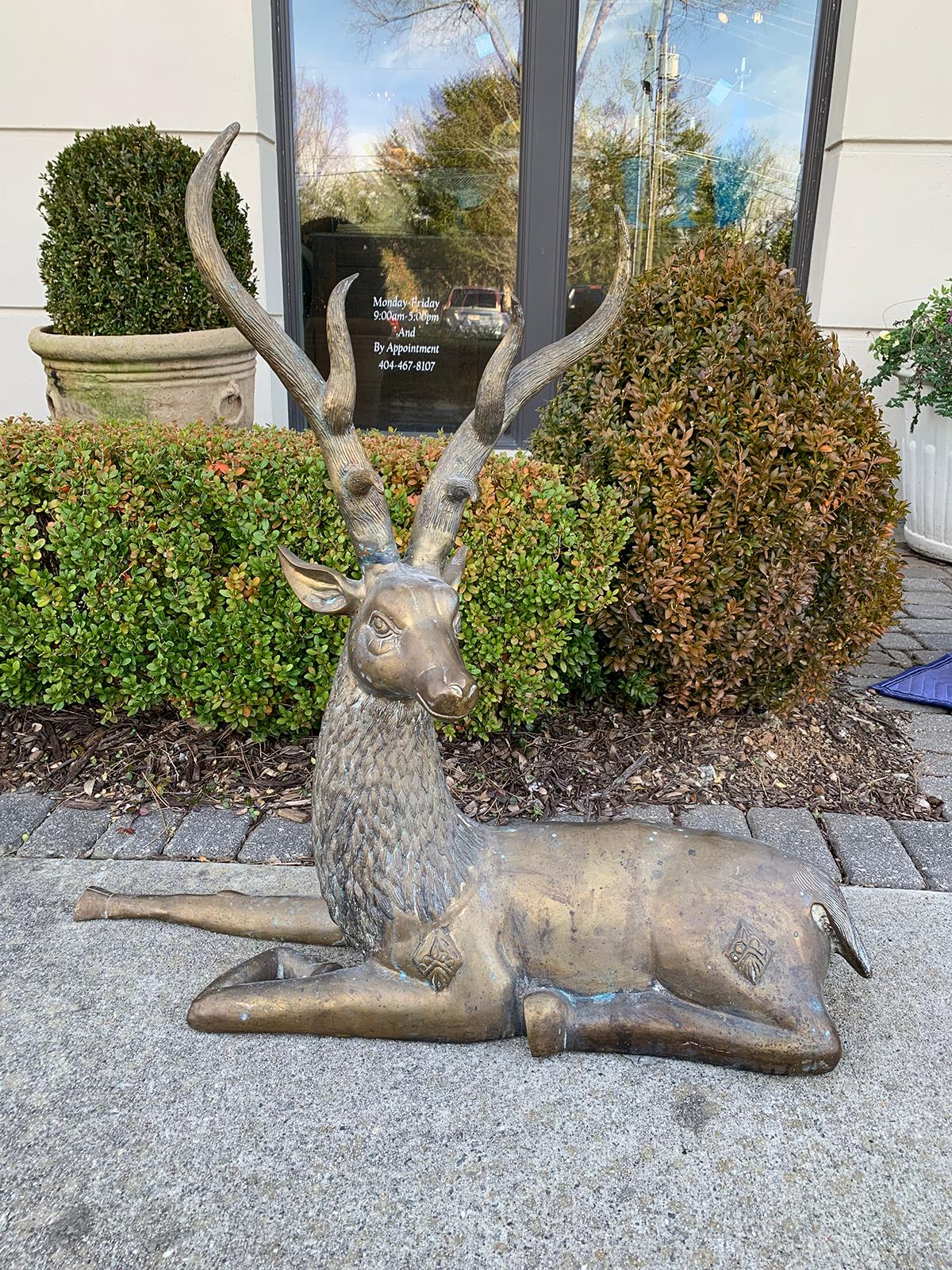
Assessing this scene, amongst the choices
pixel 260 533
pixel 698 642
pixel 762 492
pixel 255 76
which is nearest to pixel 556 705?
pixel 698 642

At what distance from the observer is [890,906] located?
2.78m

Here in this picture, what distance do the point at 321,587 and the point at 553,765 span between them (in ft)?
6.40

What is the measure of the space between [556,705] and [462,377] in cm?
468

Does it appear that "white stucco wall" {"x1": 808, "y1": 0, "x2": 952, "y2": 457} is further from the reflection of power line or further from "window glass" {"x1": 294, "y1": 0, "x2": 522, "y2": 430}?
"window glass" {"x1": 294, "y1": 0, "x2": 522, "y2": 430}

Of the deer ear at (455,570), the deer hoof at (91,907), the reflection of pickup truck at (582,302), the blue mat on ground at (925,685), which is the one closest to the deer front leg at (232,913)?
the deer hoof at (91,907)

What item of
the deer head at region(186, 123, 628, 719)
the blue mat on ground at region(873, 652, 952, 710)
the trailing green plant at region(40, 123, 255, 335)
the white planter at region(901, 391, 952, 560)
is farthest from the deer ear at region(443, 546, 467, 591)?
the white planter at region(901, 391, 952, 560)

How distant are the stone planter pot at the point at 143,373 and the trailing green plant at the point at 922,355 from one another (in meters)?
4.41

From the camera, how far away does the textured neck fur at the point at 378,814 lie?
203 cm

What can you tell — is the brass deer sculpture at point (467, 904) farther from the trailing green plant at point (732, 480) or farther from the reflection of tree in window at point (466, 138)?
the reflection of tree in window at point (466, 138)

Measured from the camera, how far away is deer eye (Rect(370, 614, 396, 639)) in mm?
1874

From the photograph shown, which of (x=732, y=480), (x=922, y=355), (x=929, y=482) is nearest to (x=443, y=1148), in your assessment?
(x=732, y=480)

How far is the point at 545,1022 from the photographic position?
2.06 metres

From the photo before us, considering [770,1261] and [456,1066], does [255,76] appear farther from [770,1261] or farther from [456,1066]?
[770,1261]

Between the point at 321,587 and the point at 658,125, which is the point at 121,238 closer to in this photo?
the point at 321,587
